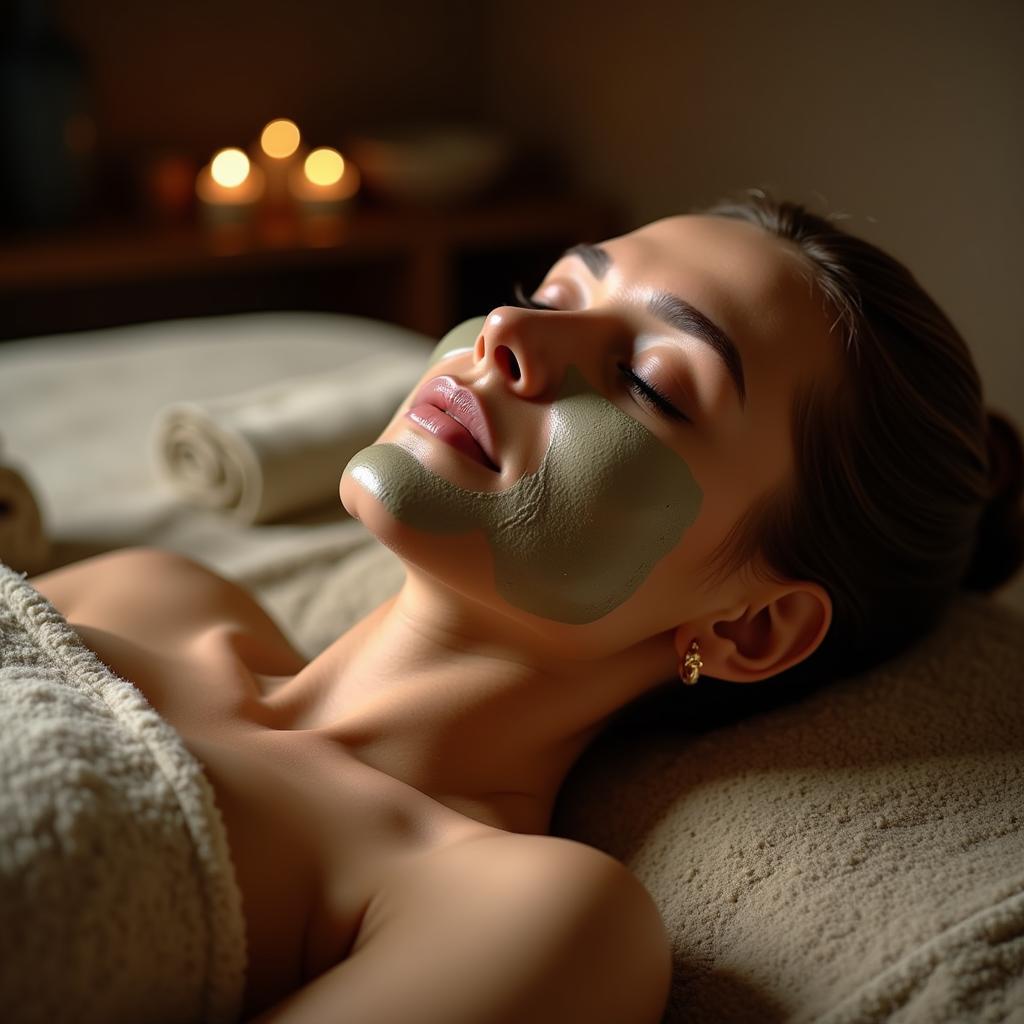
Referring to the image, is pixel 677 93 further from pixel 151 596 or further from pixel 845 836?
pixel 845 836

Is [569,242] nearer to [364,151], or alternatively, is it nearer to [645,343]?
[364,151]

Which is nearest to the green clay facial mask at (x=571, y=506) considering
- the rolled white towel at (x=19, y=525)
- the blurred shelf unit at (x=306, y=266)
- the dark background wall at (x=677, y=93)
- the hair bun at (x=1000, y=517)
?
the hair bun at (x=1000, y=517)

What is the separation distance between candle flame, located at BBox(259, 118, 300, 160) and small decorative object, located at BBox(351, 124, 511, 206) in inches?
7.3

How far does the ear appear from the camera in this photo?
102 centimetres

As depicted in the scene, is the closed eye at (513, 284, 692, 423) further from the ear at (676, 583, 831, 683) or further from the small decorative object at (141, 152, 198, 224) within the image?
the small decorative object at (141, 152, 198, 224)

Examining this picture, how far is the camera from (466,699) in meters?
0.99

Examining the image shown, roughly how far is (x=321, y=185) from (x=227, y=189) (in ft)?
0.91

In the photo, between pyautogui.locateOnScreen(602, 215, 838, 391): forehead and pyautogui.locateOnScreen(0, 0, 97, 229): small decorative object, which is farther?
pyautogui.locateOnScreen(0, 0, 97, 229): small decorative object

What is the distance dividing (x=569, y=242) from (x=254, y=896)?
9.60 feet

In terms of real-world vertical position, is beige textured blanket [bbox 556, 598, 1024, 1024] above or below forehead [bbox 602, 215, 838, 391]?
below

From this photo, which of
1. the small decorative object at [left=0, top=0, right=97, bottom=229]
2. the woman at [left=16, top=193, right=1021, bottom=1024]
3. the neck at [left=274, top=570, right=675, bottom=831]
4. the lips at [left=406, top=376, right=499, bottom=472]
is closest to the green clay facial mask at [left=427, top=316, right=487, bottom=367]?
the woman at [left=16, top=193, right=1021, bottom=1024]

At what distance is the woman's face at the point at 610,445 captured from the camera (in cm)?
90

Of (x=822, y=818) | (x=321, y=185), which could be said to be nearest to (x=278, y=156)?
(x=321, y=185)

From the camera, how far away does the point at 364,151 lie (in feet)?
10.9
